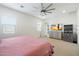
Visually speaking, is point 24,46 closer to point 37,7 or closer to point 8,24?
point 8,24

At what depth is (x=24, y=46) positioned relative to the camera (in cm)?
121

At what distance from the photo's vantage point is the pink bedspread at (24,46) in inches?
43.2

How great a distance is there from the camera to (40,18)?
4.65ft

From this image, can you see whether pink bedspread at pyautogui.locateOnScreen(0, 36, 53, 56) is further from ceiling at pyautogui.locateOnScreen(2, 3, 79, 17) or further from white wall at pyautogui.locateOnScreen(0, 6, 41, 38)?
ceiling at pyautogui.locateOnScreen(2, 3, 79, 17)

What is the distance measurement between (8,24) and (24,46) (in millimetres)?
439

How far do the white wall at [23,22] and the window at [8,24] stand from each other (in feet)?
0.16

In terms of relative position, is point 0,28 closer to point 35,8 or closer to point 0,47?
point 0,47

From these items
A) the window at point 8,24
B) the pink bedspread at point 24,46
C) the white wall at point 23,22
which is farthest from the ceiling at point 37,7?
the pink bedspread at point 24,46

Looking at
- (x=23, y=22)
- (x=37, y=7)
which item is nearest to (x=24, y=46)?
(x=23, y=22)

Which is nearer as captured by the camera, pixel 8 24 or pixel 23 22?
pixel 8 24

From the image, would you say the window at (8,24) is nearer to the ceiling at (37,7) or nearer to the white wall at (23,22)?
the white wall at (23,22)

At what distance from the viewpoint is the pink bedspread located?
1.10 metres

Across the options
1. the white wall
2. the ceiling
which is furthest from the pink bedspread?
the ceiling

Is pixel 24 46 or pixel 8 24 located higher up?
pixel 8 24
